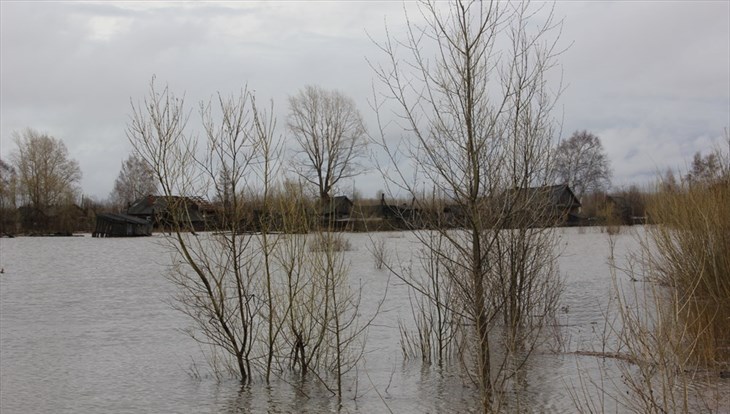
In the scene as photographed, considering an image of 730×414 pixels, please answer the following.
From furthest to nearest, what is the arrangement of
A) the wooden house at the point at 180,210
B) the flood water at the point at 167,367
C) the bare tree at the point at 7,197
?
1. the bare tree at the point at 7,197
2. the wooden house at the point at 180,210
3. the flood water at the point at 167,367

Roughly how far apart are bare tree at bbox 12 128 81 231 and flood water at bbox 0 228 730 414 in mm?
56395

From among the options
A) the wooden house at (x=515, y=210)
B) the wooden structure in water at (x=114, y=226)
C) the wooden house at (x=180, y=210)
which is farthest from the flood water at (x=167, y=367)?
the wooden structure in water at (x=114, y=226)

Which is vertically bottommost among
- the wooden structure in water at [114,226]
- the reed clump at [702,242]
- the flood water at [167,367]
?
the flood water at [167,367]

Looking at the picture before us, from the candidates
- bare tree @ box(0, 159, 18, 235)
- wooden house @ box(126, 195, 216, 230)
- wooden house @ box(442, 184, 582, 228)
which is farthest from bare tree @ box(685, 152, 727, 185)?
bare tree @ box(0, 159, 18, 235)

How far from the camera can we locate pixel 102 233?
5431 cm

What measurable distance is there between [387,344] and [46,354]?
5.18 m

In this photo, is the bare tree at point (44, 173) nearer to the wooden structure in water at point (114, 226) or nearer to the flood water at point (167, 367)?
the wooden structure in water at point (114, 226)

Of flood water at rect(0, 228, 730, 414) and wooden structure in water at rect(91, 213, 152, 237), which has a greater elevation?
wooden structure in water at rect(91, 213, 152, 237)

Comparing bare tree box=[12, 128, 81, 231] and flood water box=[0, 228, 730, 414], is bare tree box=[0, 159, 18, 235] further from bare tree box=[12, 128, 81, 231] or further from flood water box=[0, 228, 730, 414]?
flood water box=[0, 228, 730, 414]

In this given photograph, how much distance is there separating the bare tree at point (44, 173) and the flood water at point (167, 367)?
185ft

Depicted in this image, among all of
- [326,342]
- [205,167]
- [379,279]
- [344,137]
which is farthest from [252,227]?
[344,137]

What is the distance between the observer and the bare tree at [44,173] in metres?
68.1

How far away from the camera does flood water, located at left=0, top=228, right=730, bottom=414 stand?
7117 millimetres

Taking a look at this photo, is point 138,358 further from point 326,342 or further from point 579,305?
point 579,305
